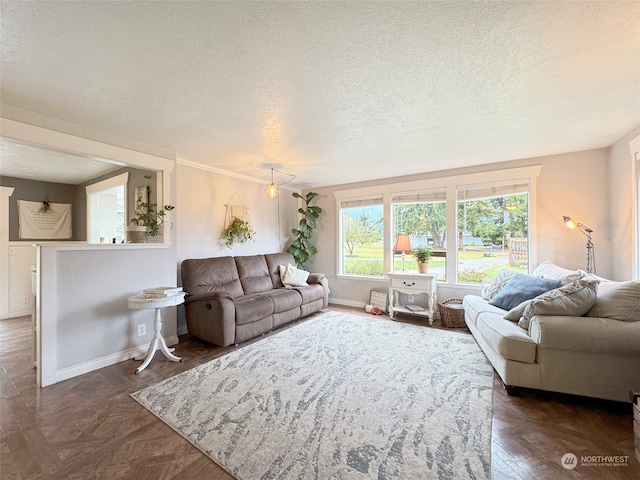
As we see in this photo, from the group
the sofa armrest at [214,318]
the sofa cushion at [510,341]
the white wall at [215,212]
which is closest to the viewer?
the sofa cushion at [510,341]

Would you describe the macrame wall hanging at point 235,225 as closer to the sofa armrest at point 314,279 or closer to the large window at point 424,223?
the sofa armrest at point 314,279

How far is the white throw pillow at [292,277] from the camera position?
448 cm

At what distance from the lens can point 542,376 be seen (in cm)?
203

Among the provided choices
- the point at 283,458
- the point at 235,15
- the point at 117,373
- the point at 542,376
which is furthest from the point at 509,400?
the point at 117,373

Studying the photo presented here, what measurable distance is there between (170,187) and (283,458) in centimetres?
311

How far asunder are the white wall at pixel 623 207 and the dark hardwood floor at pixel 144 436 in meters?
1.72

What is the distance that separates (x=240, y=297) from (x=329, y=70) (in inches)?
116

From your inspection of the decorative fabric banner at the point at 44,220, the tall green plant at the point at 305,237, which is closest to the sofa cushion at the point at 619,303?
the tall green plant at the point at 305,237

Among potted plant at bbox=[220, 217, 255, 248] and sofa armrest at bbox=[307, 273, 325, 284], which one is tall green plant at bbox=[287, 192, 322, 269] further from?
potted plant at bbox=[220, 217, 255, 248]

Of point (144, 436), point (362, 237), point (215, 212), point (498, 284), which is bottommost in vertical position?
point (144, 436)

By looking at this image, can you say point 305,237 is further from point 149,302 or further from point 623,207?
point 623,207

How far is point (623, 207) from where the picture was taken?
2.90 m

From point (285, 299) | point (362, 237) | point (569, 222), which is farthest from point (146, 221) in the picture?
point (569, 222)

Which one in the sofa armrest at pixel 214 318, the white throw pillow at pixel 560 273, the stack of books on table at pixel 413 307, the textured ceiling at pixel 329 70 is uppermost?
the textured ceiling at pixel 329 70
